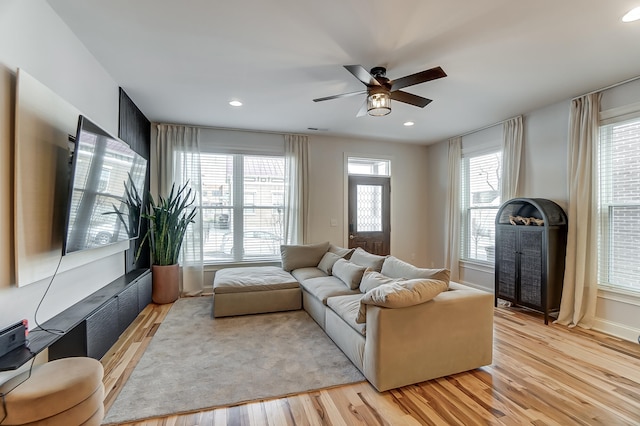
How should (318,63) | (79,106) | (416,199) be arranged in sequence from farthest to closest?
(416,199)
(318,63)
(79,106)

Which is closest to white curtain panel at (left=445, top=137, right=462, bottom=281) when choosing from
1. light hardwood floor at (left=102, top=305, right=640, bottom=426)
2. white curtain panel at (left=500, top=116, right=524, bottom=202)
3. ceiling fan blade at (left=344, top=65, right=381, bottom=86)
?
white curtain panel at (left=500, top=116, right=524, bottom=202)

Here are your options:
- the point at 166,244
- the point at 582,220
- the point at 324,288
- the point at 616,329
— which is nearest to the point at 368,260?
the point at 324,288

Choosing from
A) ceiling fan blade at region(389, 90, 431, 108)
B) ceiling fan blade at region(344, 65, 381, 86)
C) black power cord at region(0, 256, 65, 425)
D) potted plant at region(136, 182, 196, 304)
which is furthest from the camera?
potted plant at region(136, 182, 196, 304)

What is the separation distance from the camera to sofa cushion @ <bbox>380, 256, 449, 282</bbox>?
2.56 meters

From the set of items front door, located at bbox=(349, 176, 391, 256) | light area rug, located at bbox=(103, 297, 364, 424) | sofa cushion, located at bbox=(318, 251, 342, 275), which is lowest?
light area rug, located at bbox=(103, 297, 364, 424)

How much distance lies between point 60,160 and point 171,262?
102 inches

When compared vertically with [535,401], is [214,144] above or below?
above

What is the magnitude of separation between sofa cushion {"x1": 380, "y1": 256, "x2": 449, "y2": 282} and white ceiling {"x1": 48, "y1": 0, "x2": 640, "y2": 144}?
1974 mm

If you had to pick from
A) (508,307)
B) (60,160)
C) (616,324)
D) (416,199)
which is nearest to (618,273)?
(616,324)

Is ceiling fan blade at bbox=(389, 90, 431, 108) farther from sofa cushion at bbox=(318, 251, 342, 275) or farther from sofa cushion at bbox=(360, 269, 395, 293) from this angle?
sofa cushion at bbox=(318, 251, 342, 275)

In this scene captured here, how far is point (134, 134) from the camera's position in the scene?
4.11 meters

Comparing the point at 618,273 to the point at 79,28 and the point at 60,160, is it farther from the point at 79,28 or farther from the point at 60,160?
the point at 79,28

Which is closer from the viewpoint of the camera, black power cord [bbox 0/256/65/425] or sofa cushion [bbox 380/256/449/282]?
black power cord [bbox 0/256/65/425]

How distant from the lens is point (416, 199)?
6.40 meters
